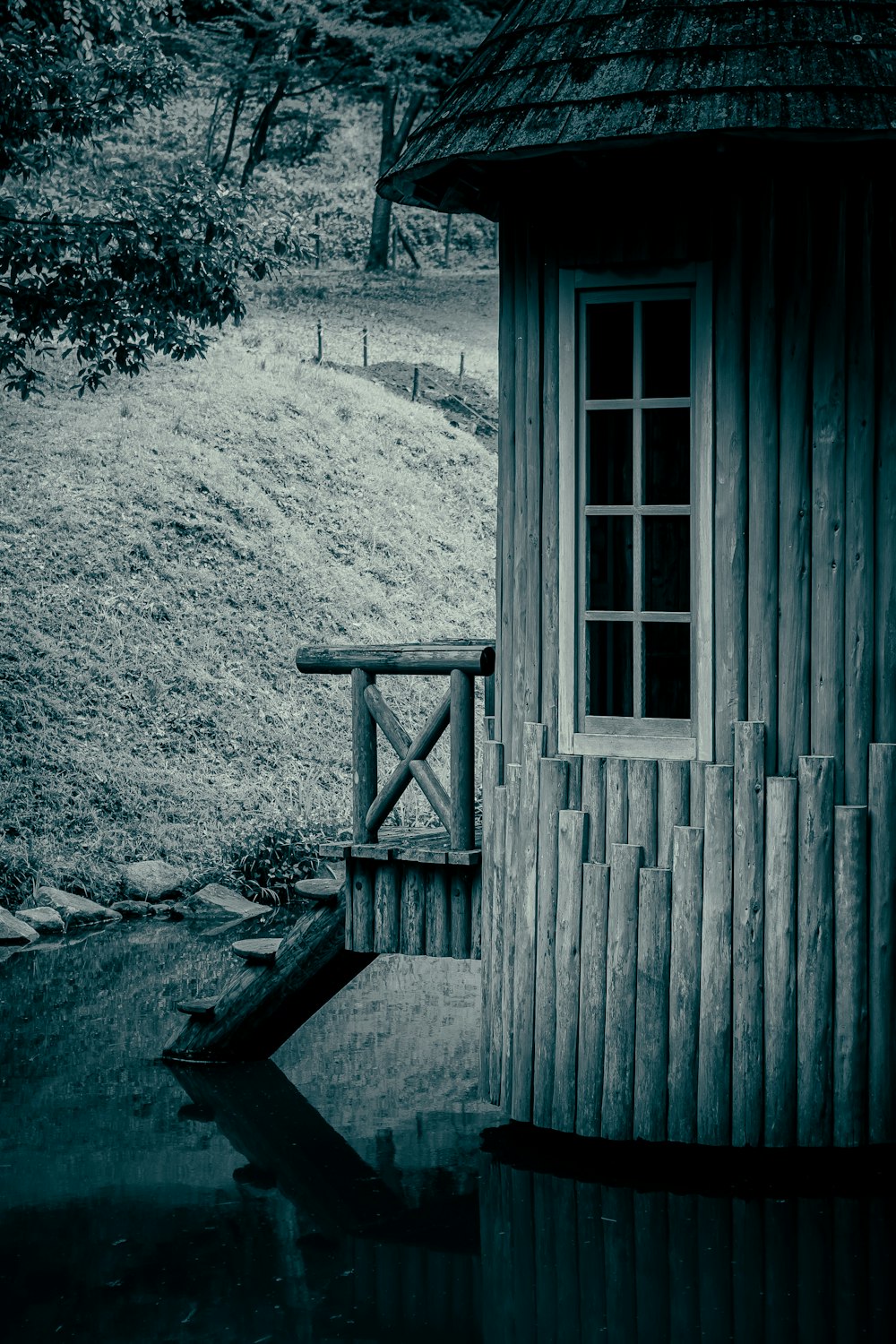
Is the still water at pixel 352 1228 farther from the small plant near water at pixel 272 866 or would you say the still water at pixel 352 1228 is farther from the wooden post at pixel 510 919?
the small plant near water at pixel 272 866

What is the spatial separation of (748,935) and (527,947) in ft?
3.25

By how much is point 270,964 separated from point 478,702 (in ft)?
16.1

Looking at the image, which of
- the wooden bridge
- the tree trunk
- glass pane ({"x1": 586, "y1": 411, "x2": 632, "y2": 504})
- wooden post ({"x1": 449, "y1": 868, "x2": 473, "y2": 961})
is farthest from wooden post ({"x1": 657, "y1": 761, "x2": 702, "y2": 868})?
the tree trunk

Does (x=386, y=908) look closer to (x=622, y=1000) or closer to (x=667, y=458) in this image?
(x=622, y=1000)

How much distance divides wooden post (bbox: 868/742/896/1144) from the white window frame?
0.71 m

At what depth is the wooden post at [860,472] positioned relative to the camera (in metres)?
6.78

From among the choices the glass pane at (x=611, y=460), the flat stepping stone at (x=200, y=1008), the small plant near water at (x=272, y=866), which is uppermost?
the glass pane at (x=611, y=460)

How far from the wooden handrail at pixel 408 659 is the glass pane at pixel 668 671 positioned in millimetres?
869

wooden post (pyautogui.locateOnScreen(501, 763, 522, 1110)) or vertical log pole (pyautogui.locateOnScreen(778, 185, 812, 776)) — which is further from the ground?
vertical log pole (pyautogui.locateOnScreen(778, 185, 812, 776))

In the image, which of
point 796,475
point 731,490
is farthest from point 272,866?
point 796,475

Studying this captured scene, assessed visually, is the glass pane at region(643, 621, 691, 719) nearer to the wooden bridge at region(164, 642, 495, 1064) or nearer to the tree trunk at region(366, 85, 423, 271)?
the wooden bridge at region(164, 642, 495, 1064)

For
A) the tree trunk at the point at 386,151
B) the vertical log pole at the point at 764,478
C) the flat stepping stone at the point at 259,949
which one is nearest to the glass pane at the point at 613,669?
the vertical log pole at the point at 764,478

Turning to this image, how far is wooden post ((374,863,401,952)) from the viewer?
327 inches

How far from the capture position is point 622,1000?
693 cm
